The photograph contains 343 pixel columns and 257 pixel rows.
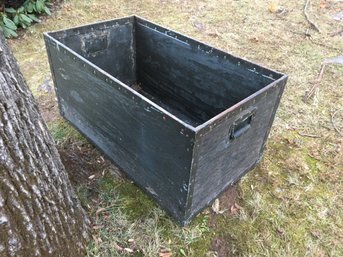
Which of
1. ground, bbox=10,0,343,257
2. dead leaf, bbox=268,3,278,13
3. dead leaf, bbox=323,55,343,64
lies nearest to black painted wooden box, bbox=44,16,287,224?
ground, bbox=10,0,343,257

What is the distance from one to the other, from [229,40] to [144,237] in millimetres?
3091

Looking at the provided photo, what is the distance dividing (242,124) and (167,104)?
44.0 inches

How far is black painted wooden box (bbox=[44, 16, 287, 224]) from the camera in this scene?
1.55 meters

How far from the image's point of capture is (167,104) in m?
2.74

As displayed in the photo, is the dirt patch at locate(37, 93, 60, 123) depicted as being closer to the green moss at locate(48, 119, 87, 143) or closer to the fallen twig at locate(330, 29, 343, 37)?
the green moss at locate(48, 119, 87, 143)

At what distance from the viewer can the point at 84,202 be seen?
193cm

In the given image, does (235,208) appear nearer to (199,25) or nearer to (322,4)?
(199,25)

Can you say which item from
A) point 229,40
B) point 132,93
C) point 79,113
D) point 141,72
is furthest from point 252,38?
point 132,93

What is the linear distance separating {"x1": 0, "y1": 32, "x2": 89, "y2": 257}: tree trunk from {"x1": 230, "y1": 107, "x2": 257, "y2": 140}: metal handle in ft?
2.87

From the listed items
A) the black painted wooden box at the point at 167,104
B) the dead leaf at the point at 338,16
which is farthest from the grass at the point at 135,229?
the dead leaf at the point at 338,16

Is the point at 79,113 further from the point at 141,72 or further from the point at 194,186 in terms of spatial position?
the point at 194,186

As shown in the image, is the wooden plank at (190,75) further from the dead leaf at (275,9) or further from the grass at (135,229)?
the dead leaf at (275,9)

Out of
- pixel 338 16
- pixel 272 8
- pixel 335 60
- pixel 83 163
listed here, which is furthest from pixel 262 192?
pixel 338 16

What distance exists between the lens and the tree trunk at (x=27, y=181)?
1118 mm
